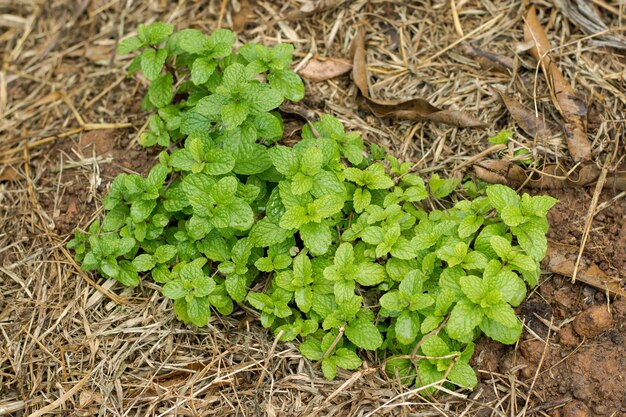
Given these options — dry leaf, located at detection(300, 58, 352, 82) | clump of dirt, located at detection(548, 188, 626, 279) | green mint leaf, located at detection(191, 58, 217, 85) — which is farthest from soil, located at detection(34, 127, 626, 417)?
dry leaf, located at detection(300, 58, 352, 82)

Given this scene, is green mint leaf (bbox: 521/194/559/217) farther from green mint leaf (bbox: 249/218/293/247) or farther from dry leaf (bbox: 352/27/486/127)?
green mint leaf (bbox: 249/218/293/247)

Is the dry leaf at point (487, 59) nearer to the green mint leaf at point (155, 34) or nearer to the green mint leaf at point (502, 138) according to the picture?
the green mint leaf at point (502, 138)

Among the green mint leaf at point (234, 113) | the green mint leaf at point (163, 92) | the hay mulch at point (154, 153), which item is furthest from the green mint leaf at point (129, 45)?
the green mint leaf at point (234, 113)

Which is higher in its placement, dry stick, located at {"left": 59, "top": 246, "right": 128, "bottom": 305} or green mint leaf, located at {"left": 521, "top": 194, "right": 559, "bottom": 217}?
green mint leaf, located at {"left": 521, "top": 194, "right": 559, "bottom": 217}

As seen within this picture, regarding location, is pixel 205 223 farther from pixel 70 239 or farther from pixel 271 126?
pixel 70 239

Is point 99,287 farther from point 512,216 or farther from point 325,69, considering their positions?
point 512,216

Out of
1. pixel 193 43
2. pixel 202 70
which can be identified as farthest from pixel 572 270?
pixel 193 43
